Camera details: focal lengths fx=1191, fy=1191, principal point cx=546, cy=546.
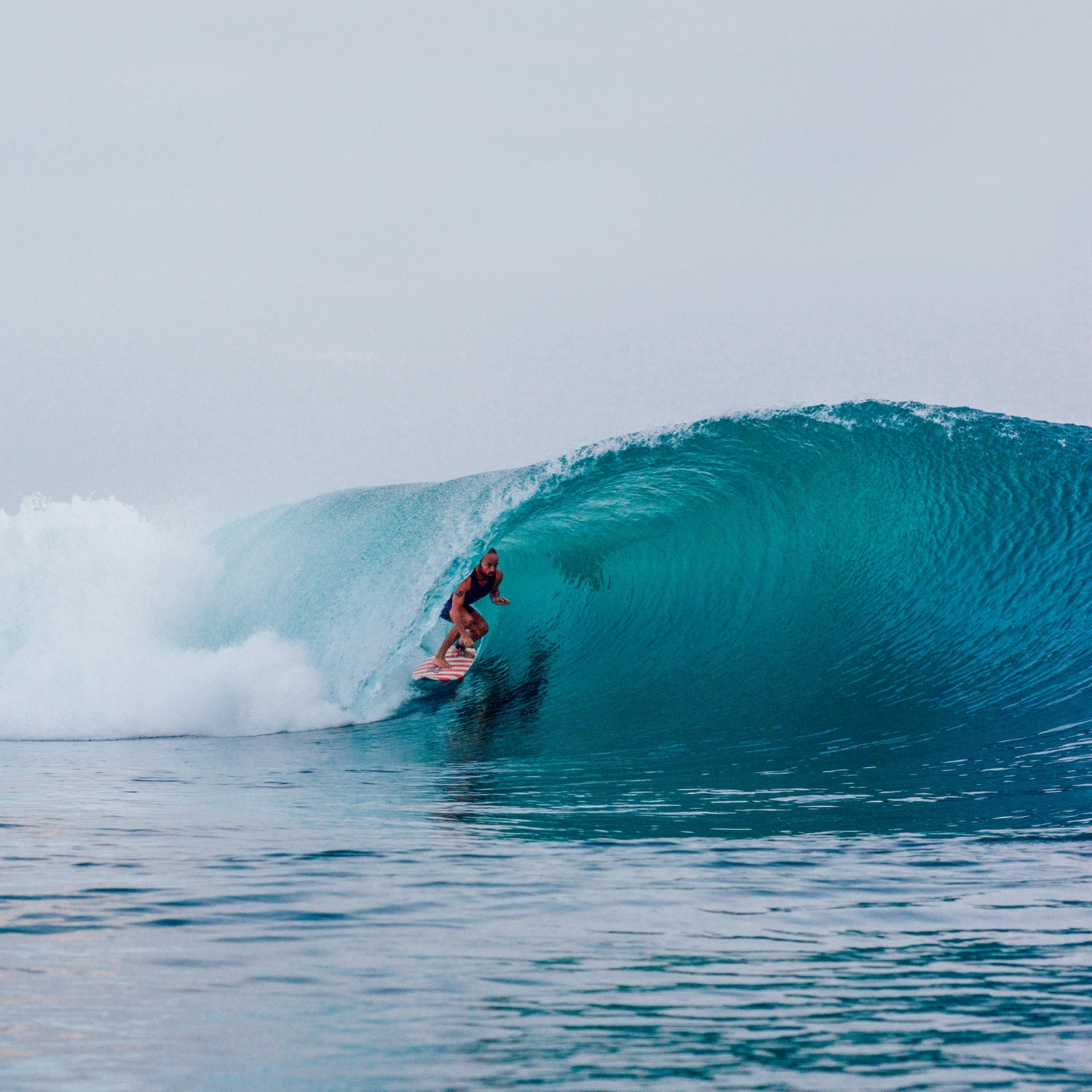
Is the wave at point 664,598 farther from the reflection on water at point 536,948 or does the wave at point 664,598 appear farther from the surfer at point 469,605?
the reflection on water at point 536,948

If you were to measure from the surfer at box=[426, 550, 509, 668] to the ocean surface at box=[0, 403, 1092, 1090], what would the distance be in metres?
0.42

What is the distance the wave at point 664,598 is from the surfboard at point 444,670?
0.40 feet

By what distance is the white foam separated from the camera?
938 cm

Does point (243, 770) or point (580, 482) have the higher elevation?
point (580, 482)

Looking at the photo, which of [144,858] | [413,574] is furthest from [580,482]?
[144,858]

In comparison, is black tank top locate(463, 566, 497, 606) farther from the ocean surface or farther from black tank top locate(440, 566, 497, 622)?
the ocean surface

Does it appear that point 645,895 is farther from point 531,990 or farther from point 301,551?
point 301,551

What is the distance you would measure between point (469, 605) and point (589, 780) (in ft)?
12.2

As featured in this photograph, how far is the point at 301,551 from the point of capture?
13.0 metres

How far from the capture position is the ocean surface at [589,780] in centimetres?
271

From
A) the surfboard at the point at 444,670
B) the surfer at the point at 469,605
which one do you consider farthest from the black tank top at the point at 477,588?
the surfboard at the point at 444,670

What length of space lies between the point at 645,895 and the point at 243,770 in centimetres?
369

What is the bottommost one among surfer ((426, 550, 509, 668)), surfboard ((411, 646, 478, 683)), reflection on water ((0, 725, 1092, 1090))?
reflection on water ((0, 725, 1092, 1090))

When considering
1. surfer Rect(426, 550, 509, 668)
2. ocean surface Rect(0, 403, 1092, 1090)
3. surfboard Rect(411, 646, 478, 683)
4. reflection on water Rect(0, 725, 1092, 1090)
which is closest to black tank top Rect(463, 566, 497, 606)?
surfer Rect(426, 550, 509, 668)
